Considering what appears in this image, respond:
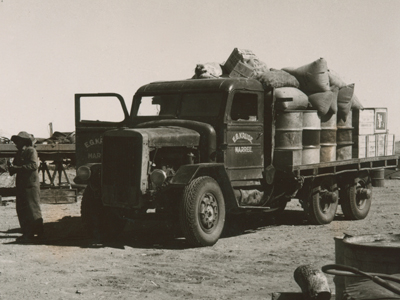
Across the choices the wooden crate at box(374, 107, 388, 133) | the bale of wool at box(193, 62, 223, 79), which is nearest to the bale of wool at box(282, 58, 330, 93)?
the bale of wool at box(193, 62, 223, 79)

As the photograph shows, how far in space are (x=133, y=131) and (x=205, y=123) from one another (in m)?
1.27

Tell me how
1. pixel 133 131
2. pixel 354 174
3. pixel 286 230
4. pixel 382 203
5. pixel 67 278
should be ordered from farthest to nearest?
pixel 382 203
pixel 354 174
pixel 286 230
pixel 133 131
pixel 67 278

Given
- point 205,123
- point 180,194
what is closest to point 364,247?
point 180,194

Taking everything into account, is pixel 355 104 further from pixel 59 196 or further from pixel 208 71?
pixel 59 196

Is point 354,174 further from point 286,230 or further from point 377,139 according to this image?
point 286,230

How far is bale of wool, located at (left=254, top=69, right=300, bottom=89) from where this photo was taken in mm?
11000

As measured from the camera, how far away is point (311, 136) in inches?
448

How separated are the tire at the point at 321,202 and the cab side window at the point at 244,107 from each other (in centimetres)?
192

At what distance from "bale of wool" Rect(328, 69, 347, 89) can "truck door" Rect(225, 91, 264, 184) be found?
74.4 inches

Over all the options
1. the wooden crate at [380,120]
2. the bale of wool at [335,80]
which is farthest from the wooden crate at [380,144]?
the bale of wool at [335,80]

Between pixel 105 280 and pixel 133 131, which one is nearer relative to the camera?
pixel 105 280

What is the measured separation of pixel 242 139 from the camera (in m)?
10.4

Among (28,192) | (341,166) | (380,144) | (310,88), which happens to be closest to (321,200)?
(341,166)

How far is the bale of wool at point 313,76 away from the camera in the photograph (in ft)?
37.8
